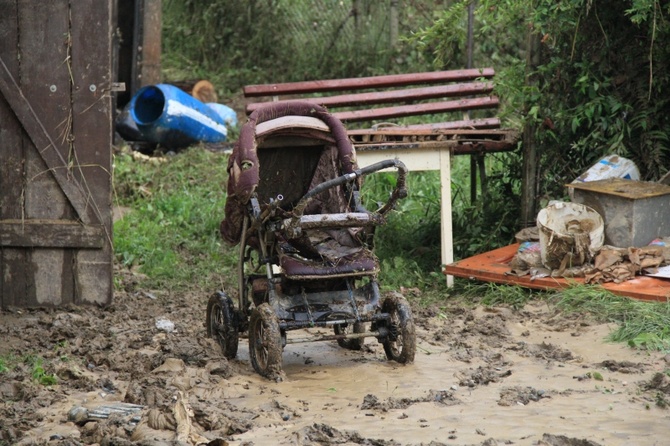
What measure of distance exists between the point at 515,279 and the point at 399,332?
1962 millimetres

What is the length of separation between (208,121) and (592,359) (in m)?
7.68

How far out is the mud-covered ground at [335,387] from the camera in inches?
205

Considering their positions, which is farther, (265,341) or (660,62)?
(660,62)

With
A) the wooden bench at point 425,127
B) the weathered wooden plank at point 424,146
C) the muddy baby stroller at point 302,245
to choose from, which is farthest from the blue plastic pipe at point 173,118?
the muddy baby stroller at point 302,245

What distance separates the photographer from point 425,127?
9.41 meters

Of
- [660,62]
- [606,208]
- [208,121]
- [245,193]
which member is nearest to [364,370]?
[245,193]

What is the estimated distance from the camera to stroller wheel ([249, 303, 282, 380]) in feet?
20.7

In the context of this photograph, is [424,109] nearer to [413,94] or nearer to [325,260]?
[413,94]

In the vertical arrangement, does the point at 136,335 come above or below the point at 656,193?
below

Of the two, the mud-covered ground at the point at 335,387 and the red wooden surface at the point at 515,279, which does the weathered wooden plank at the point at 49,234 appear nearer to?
the mud-covered ground at the point at 335,387

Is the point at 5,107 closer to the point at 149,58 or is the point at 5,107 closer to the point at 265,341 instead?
the point at 265,341

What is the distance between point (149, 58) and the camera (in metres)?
13.9

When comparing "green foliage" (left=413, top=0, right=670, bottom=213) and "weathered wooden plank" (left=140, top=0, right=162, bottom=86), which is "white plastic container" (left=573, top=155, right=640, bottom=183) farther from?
"weathered wooden plank" (left=140, top=0, right=162, bottom=86)

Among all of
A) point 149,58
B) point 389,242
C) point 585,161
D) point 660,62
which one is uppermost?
point 149,58
